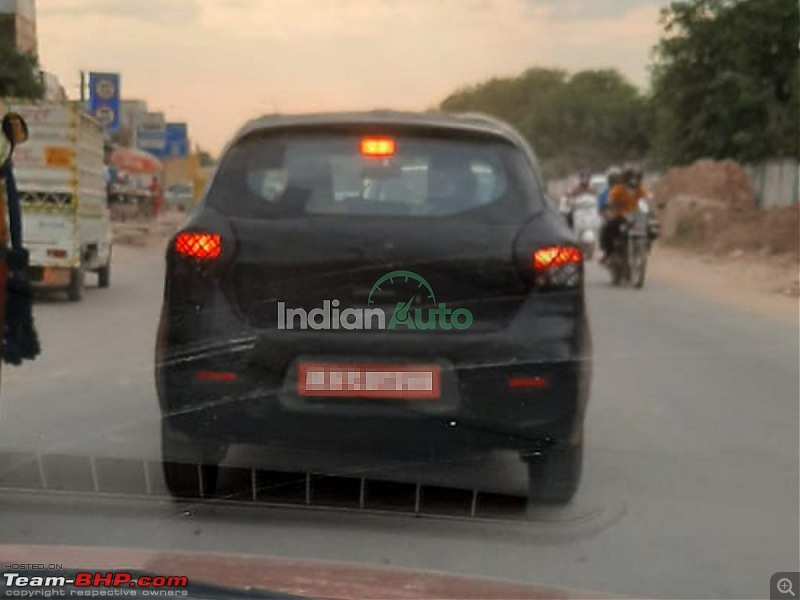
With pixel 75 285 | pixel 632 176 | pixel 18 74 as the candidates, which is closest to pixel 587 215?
pixel 632 176

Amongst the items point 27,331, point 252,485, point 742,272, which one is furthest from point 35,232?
point 742,272

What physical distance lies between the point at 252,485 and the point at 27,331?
155 cm

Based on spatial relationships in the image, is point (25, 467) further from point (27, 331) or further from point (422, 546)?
point (422, 546)

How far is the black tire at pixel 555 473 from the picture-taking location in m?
6.23

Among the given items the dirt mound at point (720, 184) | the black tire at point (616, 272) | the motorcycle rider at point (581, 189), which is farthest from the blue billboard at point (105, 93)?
the dirt mound at point (720, 184)

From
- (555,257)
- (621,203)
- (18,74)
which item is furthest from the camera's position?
(621,203)

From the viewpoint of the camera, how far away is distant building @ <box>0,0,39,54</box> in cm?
888

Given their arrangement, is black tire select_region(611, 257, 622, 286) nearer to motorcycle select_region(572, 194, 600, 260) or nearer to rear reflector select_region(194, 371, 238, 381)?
motorcycle select_region(572, 194, 600, 260)

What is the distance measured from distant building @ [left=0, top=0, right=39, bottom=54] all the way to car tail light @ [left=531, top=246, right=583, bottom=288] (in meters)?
4.02

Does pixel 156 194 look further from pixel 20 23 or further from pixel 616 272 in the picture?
pixel 20 23

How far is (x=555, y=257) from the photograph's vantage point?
594cm

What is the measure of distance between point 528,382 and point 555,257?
0.52 meters

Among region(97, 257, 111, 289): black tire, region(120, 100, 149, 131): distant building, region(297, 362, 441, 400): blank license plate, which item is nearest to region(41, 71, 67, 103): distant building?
region(120, 100, 149, 131): distant building

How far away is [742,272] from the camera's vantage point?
1007 inches
